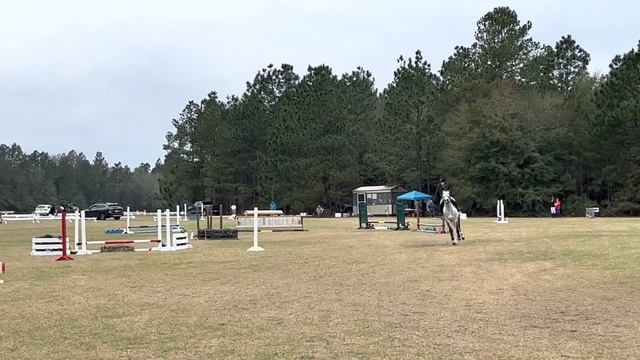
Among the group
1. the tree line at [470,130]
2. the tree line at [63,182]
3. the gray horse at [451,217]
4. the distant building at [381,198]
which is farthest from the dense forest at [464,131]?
the tree line at [63,182]

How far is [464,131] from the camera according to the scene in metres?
61.8

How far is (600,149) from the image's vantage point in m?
58.7

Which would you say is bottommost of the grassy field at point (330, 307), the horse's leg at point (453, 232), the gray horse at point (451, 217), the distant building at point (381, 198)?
the grassy field at point (330, 307)

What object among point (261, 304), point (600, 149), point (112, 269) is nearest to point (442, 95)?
point (600, 149)

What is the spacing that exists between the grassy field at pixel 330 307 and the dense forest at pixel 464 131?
42.0 m

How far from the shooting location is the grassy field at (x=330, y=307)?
6770 mm

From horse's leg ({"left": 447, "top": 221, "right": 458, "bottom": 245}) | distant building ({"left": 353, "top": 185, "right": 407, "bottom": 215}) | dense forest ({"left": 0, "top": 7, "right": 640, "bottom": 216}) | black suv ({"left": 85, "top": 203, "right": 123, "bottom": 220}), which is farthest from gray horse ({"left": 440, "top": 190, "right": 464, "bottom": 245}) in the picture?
black suv ({"left": 85, "top": 203, "right": 123, "bottom": 220})

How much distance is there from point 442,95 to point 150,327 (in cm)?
6216

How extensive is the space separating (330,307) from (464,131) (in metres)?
54.6

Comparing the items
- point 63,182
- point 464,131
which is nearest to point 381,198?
point 464,131

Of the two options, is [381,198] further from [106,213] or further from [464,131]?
[106,213]

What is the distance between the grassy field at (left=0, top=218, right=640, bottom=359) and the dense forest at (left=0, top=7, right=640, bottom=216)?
42015mm

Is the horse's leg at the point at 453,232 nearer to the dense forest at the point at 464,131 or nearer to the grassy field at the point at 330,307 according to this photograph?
the grassy field at the point at 330,307

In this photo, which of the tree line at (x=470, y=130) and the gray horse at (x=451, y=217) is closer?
the gray horse at (x=451, y=217)
